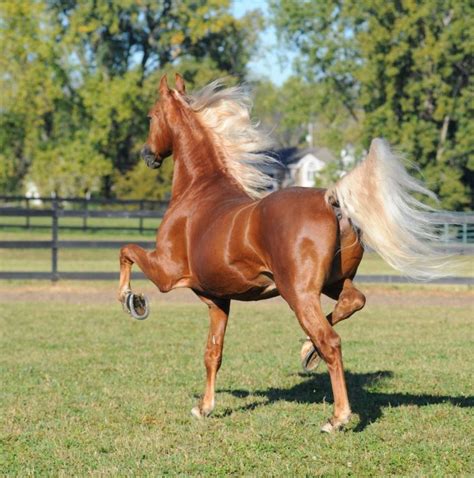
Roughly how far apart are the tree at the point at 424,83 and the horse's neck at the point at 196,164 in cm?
3195

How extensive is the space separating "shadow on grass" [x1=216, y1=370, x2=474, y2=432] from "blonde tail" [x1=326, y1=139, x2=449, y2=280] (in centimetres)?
135

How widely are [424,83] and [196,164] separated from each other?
34402 mm

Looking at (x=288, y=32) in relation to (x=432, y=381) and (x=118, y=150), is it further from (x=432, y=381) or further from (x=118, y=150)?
(x=432, y=381)

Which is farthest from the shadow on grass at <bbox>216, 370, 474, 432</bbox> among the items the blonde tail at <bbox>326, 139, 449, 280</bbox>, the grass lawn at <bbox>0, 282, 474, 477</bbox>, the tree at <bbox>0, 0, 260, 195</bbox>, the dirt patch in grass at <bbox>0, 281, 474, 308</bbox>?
the tree at <bbox>0, 0, 260, 195</bbox>

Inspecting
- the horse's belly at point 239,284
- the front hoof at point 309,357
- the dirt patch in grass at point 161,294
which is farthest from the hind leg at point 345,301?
the dirt patch in grass at point 161,294

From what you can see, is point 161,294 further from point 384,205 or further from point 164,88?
point 384,205

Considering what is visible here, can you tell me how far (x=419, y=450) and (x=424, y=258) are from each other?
4.48ft

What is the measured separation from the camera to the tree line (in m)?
41.2

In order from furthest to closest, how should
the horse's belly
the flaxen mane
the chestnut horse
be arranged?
the flaxen mane
the horse's belly
the chestnut horse

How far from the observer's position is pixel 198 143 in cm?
834

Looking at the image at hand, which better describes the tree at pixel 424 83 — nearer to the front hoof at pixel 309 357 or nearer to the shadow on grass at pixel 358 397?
the shadow on grass at pixel 358 397

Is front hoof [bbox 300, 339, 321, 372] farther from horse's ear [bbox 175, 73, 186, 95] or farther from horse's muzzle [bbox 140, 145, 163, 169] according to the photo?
horse's ear [bbox 175, 73, 186, 95]

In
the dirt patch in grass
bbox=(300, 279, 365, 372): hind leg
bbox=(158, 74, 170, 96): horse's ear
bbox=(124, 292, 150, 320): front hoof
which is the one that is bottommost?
the dirt patch in grass

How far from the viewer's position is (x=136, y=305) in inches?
303
